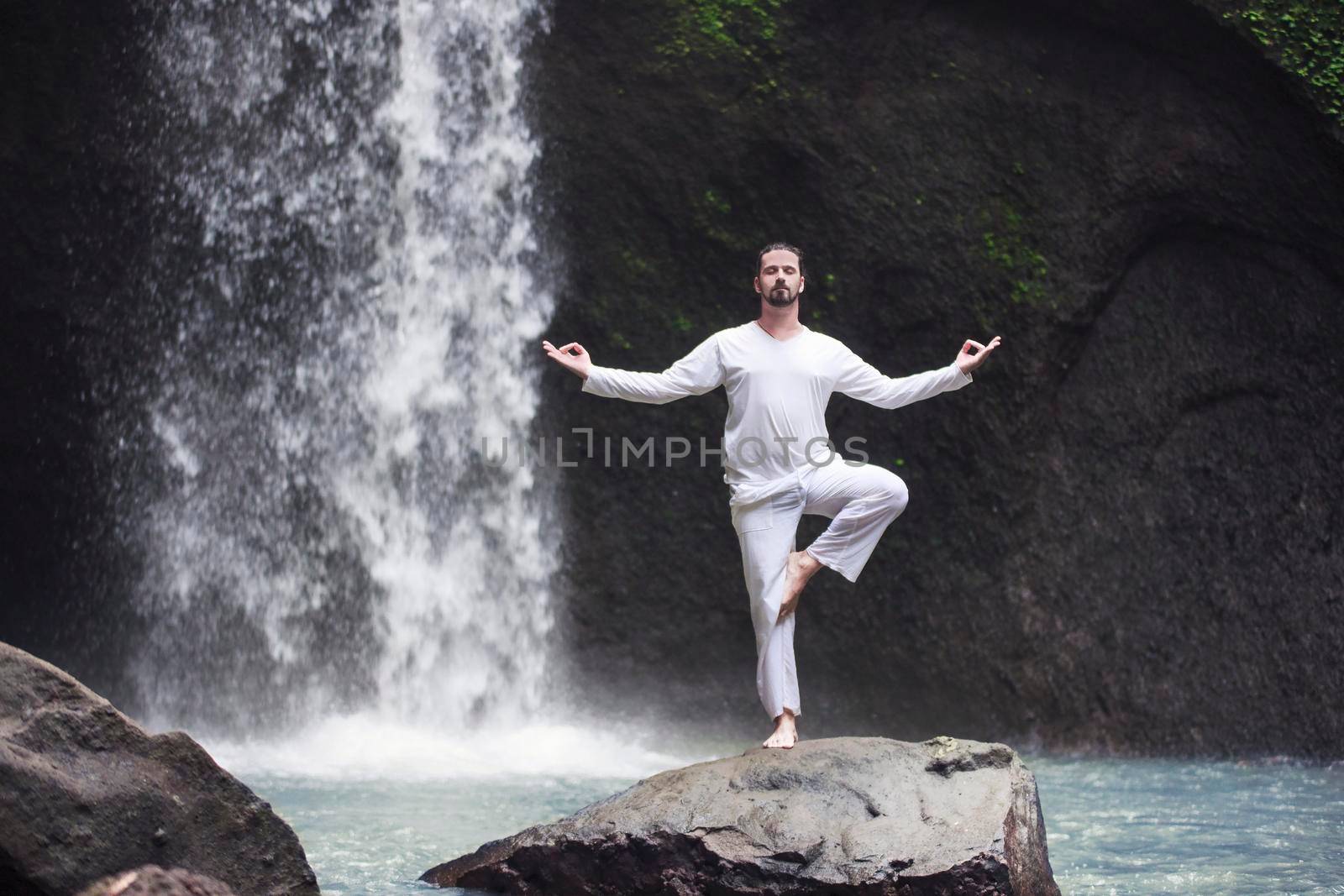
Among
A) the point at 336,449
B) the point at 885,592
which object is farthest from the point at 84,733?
the point at 885,592

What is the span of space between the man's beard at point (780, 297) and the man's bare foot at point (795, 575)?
1.02 metres

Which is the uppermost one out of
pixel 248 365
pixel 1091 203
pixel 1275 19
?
pixel 1275 19

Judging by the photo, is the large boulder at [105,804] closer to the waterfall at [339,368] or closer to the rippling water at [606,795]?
the rippling water at [606,795]

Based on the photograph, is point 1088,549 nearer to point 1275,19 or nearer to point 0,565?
point 1275,19

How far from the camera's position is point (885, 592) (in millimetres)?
10289

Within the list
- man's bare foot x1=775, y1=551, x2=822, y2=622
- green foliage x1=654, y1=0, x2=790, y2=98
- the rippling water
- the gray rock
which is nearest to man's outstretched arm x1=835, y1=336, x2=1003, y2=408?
man's bare foot x1=775, y1=551, x2=822, y2=622

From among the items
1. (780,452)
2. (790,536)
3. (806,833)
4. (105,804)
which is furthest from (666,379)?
(105,804)

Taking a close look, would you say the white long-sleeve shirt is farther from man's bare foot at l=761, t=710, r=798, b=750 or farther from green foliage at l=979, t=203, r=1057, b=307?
green foliage at l=979, t=203, r=1057, b=307

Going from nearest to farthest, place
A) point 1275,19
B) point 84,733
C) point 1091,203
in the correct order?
point 84,733, point 1275,19, point 1091,203

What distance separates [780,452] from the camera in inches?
225

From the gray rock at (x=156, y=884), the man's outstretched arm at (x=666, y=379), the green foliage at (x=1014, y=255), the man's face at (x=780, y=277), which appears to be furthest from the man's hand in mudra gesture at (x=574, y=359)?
the green foliage at (x=1014, y=255)

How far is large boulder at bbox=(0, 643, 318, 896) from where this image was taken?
13.2 feet

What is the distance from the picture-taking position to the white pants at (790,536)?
5.68 meters

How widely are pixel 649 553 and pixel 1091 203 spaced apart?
4067 mm
